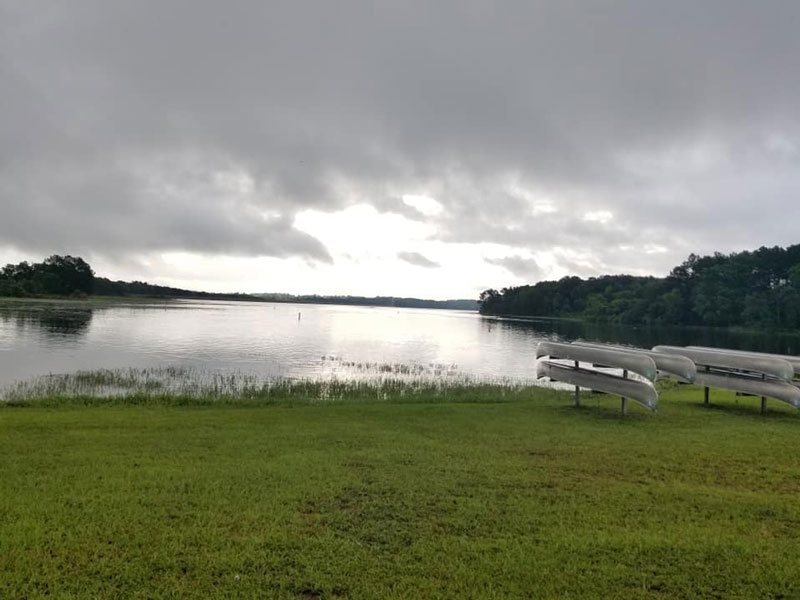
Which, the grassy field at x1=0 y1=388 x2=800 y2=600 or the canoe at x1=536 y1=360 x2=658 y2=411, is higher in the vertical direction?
the canoe at x1=536 y1=360 x2=658 y2=411

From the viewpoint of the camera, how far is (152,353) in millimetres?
30406

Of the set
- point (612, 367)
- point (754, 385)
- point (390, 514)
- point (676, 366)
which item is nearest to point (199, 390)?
point (612, 367)

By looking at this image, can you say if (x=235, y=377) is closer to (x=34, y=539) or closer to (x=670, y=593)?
(x=34, y=539)

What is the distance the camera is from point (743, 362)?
1099cm

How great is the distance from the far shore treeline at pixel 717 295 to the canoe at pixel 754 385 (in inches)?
3845

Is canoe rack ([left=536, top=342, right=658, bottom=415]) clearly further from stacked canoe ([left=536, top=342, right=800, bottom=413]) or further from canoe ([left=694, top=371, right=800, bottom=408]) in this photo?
→ canoe ([left=694, top=371, right=800, bottom=408])

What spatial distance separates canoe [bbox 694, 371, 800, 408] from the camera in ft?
34.2

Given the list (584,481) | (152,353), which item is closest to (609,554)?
(584,481)

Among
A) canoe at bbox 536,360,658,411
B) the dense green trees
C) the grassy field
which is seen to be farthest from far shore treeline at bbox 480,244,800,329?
the dense green trees

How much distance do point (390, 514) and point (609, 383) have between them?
7.51m

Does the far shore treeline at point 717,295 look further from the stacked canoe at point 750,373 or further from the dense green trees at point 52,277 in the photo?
the dense green trees at point 52,277

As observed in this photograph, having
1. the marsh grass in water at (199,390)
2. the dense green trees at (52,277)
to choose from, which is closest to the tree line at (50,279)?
the dense green trees at (52,277)

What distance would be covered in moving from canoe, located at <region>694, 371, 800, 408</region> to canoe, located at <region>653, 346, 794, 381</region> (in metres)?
0.25

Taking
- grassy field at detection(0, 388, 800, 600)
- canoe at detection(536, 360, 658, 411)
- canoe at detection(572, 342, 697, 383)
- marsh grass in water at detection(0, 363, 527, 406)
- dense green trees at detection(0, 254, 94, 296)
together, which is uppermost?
dense green trees at detection(0, 254, 94, 296)
